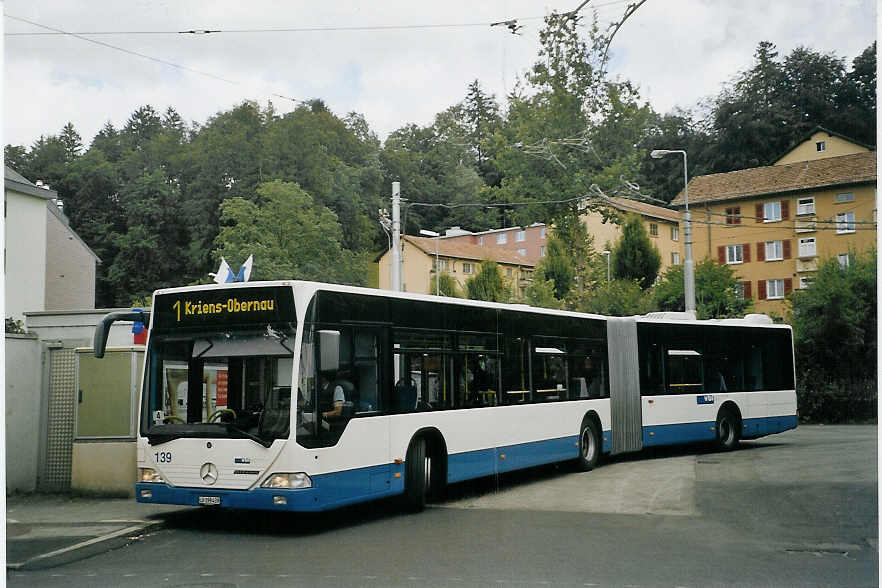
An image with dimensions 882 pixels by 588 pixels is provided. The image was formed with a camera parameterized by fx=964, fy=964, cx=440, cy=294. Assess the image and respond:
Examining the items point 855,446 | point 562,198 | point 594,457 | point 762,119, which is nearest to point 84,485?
point 594,457

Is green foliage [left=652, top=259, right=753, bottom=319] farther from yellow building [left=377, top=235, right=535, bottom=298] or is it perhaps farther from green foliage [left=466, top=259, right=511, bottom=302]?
green foliage [left=466, top=259, right=511, bottom=302]

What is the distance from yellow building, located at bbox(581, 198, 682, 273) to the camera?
29688mm

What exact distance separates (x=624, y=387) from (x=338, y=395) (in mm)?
8385

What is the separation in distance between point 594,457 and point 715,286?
53.4ft

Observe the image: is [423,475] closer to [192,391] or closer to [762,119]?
[192,391]

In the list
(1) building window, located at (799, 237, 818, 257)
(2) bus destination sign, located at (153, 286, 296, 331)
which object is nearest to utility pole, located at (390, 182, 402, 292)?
(1) building window, located at (799, 237, 818, 257)

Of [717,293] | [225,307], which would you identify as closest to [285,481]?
[225,307]

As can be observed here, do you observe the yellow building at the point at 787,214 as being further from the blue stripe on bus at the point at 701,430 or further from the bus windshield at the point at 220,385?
the bus windshield at the point at 220,385

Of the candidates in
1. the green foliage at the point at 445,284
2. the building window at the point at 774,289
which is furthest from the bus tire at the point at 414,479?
Answer: the green foliage at the point at 445,284

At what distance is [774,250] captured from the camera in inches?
1036

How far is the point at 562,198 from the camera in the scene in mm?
28688

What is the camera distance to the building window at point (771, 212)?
71.3ft

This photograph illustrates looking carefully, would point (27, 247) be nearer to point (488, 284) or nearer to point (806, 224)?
point (488, 284)

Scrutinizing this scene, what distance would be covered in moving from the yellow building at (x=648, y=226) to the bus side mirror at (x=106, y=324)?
777 inches
